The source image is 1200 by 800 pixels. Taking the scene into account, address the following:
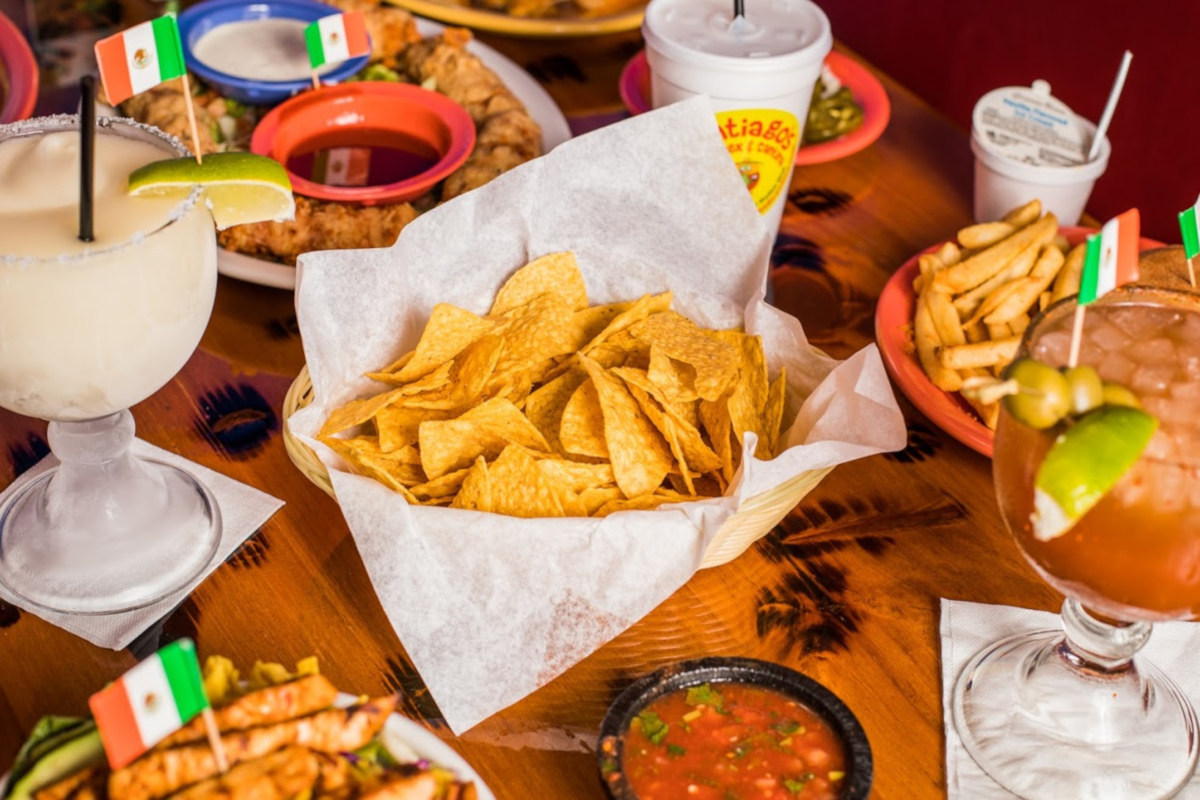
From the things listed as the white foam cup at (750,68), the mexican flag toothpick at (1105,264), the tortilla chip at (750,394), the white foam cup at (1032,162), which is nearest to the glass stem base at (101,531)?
the tortilla chip at (750,394)

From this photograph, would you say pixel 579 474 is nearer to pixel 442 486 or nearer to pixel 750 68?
pixel 442 486

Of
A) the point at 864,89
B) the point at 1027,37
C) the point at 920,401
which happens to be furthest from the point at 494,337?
the point at 1027,37

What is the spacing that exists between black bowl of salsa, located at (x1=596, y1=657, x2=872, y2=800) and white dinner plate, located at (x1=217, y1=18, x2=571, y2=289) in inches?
34.6

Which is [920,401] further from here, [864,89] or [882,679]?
[864,89]

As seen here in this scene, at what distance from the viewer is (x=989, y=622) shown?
4.44 ft

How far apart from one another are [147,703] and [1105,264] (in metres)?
0.82

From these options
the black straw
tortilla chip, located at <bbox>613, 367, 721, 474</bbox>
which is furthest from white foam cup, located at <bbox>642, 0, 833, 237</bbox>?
the black straw

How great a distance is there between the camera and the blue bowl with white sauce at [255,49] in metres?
2.09

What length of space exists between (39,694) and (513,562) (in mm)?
492

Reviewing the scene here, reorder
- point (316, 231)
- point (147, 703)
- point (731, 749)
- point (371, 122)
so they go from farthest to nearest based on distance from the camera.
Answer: point (371, 122)
point (316, 231)
point (731, 749)
point (147, 703)

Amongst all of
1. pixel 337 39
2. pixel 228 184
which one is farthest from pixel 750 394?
pixel 337 39

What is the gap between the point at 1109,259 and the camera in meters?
1.03

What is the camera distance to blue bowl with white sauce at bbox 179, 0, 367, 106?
2094mm

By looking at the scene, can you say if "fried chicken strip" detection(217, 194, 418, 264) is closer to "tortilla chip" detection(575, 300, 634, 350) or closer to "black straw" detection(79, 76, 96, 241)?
"tortilla chip" detection(575, 300, 634, 350)
